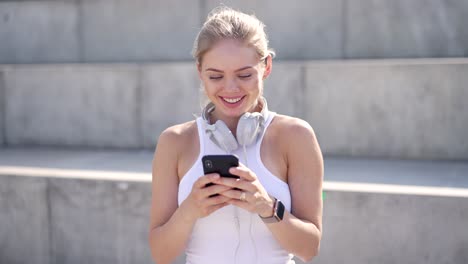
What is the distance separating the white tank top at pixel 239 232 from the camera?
83.4 inches

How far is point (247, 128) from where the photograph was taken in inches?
83.2

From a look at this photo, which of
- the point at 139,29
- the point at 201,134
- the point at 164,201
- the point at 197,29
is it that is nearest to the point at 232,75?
the point at 201,134

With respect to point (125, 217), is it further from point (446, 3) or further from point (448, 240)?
point (446, 3)

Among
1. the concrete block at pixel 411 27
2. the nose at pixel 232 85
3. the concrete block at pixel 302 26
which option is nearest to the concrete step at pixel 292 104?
the concrete block at pixel 411 27

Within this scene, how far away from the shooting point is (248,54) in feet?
6.88

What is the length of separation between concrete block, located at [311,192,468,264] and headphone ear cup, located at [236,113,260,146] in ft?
5.55

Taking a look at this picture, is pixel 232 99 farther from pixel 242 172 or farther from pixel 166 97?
pixel 166 97

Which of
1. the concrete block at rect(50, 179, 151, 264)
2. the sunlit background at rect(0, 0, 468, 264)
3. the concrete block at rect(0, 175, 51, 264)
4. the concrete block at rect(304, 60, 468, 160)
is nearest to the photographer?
the sunlit background at rect(0, 0, 468, 264)

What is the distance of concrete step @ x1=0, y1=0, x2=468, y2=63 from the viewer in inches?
262

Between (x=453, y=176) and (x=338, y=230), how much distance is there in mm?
1403

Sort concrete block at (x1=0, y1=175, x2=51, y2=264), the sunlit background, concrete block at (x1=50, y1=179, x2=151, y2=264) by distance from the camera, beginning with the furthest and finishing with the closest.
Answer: concrete block at (x1=0, y1=175, x2=51, y2=264), concrete block at (x1=50, y1=179, x2=151, y2=264), the sunlit background

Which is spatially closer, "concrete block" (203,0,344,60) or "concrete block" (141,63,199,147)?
"concrete block" (141,63,199,147)

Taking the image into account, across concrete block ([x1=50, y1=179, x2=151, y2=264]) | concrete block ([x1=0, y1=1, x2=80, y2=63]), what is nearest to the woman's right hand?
concrete block ([x1=50, y1=179, x2=151, y2=264])

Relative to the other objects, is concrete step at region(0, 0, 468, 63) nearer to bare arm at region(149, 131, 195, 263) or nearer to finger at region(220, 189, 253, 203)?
bare arm at region(149, 131, 195, 263)
